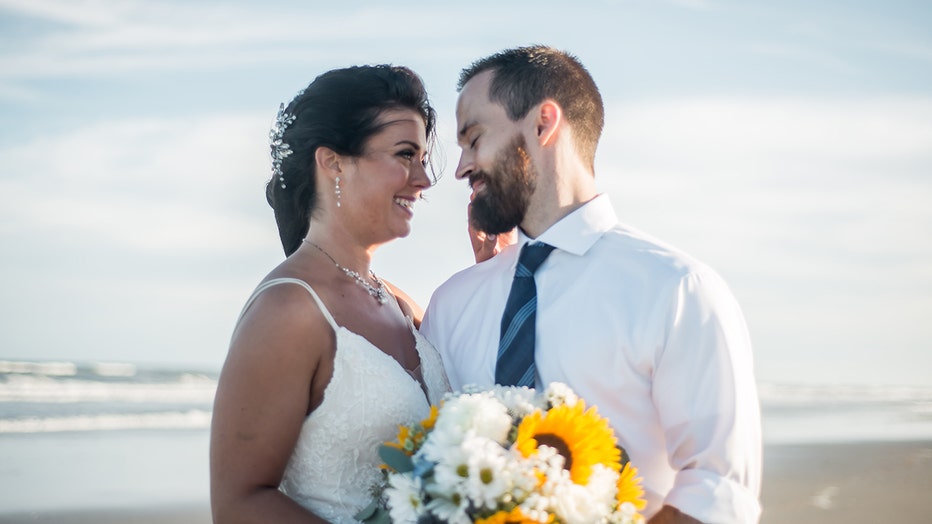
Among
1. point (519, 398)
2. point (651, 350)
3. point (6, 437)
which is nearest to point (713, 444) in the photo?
point (651, 350)

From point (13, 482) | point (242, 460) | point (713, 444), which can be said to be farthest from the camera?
point (13, 482)

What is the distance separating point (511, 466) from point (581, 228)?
1.37 metres

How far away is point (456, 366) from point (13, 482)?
21.4 feet

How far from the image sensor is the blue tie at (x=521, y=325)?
3436 millimetres

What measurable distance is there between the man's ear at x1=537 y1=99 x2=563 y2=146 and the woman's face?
57cm

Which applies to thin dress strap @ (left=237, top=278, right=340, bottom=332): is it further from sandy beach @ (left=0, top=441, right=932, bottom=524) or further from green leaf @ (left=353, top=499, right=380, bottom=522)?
sandy beach @ (left=0, top=441, right=932, bottom=524)

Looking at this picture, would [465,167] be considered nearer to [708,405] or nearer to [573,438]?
[708,405]

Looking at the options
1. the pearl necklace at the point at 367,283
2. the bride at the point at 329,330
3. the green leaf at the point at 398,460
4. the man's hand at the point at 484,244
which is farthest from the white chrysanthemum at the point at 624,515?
the man's hand at the point at 484,244

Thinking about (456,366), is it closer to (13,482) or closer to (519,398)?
(519,398)

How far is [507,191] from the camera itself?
3.80 meters

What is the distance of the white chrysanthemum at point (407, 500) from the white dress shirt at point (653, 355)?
0.90 m

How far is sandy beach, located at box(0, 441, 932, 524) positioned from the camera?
314 inches

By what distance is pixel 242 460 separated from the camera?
3.30 m

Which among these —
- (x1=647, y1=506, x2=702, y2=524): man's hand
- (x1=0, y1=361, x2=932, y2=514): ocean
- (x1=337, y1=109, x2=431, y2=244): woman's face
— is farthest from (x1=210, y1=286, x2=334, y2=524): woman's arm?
(x1=0, y1=361, x2=932, y2=514): ocean
